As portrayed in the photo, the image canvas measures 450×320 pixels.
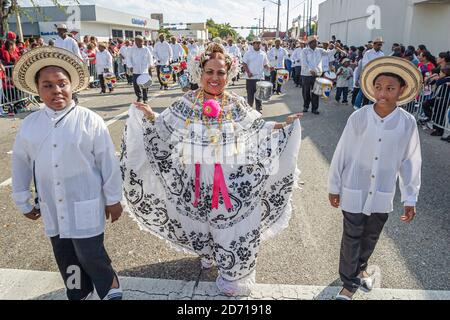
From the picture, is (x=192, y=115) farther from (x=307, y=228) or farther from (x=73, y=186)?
(x=307, y=228)

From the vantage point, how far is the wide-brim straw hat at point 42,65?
2.27 metres

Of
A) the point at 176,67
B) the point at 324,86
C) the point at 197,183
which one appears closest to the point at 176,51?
the point at 176,67

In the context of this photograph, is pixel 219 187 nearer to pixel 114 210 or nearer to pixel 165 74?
pixel 114 210

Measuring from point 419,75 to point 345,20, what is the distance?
99.1ft

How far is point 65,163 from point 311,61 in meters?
8.92

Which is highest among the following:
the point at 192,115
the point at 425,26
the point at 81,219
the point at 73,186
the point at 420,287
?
the point at 425,26

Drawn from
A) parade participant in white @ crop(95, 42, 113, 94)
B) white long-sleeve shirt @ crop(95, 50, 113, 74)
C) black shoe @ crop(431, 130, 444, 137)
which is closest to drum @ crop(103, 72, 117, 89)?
parade participant in white @ crop(95, 42, 113, 94)

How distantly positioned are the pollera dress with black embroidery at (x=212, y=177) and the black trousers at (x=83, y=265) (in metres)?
0.65

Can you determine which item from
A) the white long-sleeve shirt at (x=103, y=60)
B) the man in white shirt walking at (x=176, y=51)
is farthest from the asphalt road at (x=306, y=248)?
the man in white shirt walking at (x=176, y=51)

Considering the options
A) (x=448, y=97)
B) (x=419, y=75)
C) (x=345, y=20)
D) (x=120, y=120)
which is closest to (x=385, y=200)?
(x=419, y=75)

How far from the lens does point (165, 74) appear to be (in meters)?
15.0

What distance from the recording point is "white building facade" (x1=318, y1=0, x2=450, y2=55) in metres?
18.8

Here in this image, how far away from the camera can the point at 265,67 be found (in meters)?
10.5

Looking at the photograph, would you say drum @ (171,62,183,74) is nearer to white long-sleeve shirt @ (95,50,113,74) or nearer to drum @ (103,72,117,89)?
white long-sleeve shirt @ (95,50,113,74)
